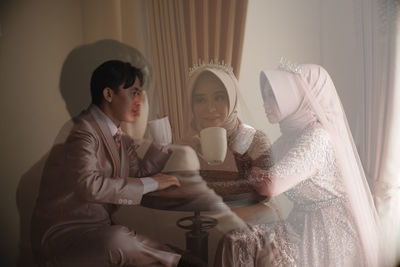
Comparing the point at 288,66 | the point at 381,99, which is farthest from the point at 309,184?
the point at 381,99

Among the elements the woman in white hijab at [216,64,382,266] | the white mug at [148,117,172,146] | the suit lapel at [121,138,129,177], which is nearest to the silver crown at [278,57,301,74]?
the woman in white hijab at [216,64,382,266]

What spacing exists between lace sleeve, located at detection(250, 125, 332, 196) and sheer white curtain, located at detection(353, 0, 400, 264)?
0.92ft

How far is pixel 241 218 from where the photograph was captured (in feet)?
3.70

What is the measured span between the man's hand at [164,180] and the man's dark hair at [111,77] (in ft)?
0.88

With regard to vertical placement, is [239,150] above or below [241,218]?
above

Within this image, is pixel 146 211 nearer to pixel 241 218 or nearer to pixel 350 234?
pixel 241 218

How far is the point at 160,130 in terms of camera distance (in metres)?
0.98

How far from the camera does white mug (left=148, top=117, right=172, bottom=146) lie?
0.97 m

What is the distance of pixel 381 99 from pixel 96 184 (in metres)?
1.31

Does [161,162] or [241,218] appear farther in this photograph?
[241,218]

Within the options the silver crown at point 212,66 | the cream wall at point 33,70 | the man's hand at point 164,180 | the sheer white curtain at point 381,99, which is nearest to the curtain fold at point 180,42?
the silver crown at point 212,66

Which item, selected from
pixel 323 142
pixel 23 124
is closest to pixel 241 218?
pixel 323 142

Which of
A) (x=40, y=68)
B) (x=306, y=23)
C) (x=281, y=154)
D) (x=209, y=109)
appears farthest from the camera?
(x=306, y=23)

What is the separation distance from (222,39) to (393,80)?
0.95 metres
